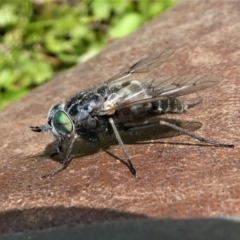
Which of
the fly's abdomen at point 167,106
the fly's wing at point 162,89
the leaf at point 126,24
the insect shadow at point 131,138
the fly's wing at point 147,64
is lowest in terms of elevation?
the leaf at point 126,24

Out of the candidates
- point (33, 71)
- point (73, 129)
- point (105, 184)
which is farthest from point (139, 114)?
point (33, 71)

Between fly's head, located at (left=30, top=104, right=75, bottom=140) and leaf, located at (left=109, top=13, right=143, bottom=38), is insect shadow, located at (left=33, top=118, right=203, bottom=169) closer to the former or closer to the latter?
fly's head, located at (left=30, top=104, right=75, bottom=140)

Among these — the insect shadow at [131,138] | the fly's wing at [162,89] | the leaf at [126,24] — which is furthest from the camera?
the leaf at [126,24]

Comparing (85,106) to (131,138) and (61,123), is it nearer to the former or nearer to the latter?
(61,123)

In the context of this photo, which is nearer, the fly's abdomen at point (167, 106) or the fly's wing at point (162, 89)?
the fly's wing at point (162, 89)

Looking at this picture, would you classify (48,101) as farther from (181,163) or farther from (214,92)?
(181,163)

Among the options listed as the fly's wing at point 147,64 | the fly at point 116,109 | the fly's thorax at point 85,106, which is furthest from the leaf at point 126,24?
the fly's thorax at point 85,106

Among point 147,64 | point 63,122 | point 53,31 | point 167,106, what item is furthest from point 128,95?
point 53,31

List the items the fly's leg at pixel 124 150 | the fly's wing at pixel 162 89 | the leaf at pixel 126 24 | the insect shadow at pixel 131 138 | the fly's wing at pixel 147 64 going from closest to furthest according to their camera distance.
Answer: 1. the fly's leg at pixel 124 150
2. the fly's wing at pixel 162 89
3. the insect shadow at pixel 131 138
4. the fly's wing at pixel 147 64
5. the leaf at pixel 126 24

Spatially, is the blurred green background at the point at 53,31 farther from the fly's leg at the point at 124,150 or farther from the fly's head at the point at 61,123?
the fly's leg at the point at 124,150
